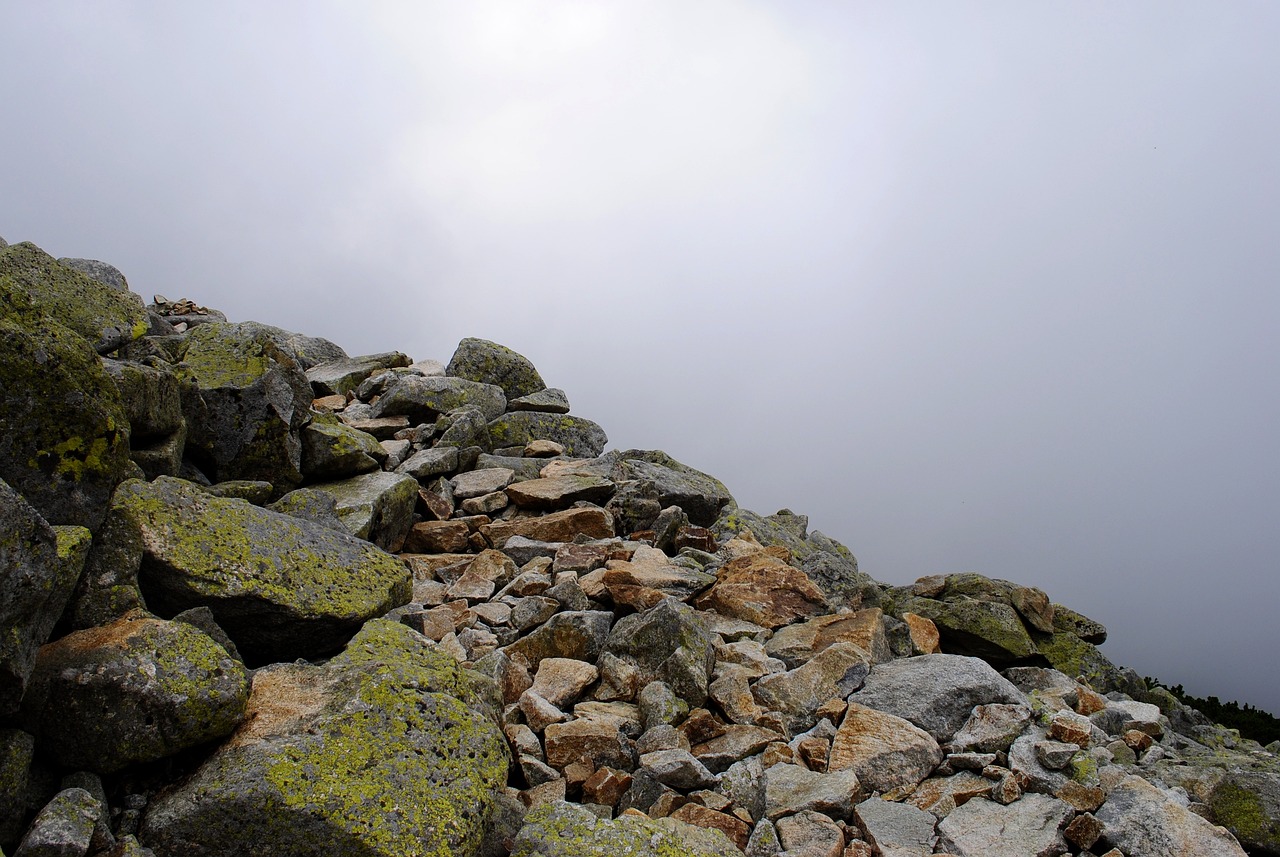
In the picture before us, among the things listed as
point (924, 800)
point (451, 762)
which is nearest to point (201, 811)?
point (451, 762)

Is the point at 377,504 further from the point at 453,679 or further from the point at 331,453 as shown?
the point at 453,679

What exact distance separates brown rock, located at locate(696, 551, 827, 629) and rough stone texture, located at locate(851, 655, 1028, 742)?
2.57 meters

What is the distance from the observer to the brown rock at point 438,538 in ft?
53.2

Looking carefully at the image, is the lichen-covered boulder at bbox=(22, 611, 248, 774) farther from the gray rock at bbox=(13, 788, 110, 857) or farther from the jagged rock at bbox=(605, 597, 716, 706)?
the jagged rock at bbox=(605, 597, 716, 706)

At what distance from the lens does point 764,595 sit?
13.8 m

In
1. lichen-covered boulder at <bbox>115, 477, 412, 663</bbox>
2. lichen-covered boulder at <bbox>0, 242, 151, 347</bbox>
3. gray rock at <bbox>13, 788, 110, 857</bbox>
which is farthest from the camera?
lichen-covered boulder at <bbox>0, 242, 151, 347</bbox>

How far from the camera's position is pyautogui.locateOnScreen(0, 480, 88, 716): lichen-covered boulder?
17.7ft

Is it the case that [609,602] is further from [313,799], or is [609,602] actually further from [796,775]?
[313,799]

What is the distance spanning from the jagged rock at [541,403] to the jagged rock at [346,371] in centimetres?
566

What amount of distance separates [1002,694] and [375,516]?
429 inches

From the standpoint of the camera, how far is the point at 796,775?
877 centimetres

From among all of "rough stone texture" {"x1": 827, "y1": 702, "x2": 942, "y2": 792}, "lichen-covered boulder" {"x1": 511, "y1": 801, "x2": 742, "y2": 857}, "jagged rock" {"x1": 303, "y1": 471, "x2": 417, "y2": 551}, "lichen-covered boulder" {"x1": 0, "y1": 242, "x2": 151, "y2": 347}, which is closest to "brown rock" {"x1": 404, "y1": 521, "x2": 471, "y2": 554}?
"jagged rock" {"x1": 303, "y1": 471, "x2": 417, "y2": 551}

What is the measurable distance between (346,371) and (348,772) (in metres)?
23.2

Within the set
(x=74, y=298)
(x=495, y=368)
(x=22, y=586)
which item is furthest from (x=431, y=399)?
(x=22, y=586)
